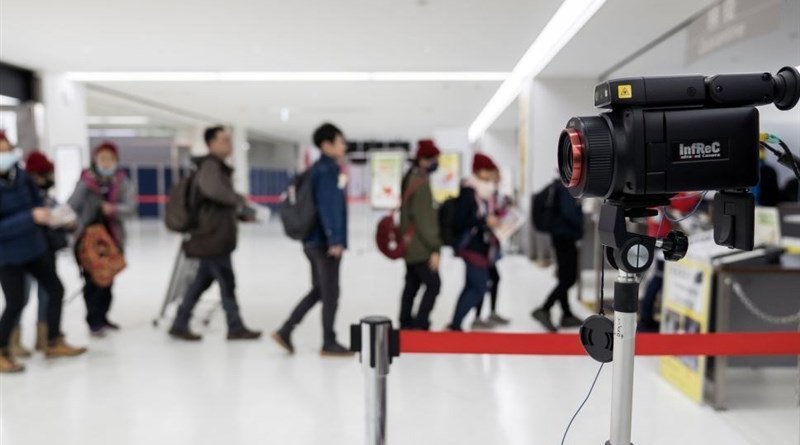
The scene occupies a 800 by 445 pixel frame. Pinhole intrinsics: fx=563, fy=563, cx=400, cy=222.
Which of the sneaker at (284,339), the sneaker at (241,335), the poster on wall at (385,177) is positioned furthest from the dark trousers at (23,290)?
the poster on wall at (385,177)

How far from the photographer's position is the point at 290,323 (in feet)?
12.1

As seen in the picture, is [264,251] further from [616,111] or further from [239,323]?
[616,111]

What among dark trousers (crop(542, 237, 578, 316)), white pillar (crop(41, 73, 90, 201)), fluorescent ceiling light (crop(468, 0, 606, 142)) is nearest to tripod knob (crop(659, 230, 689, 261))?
dark trousers (crop(542, 237, 578, 316))

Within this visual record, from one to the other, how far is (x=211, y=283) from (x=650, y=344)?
3.11 meters

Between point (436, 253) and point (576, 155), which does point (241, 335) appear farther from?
point (576, 155)

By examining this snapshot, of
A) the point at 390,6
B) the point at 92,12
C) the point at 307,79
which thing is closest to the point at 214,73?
the point at 307,79

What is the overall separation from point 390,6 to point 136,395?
12.0ft

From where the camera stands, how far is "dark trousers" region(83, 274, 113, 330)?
4141 millimetres

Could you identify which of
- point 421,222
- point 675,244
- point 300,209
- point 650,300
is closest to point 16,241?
point 300,209

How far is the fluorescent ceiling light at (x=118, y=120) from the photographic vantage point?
14502mm

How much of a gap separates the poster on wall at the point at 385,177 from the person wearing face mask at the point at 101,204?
5.51 m

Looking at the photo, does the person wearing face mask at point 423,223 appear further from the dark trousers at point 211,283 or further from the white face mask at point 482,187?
the dark trousers at point 211,283

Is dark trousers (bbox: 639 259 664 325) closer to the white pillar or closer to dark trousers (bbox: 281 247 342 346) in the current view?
dark trousers (bbox: 281 247 342 346)

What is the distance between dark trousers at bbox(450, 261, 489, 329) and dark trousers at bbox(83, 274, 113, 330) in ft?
8.54
